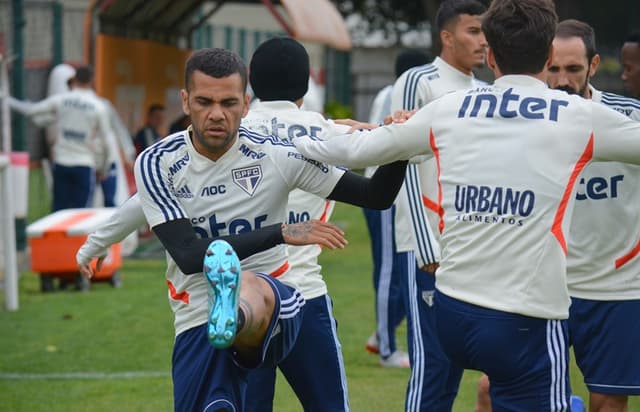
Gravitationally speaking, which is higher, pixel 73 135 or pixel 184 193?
pixel 184 193

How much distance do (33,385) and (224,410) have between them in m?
4.32

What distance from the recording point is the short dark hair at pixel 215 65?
5.11m

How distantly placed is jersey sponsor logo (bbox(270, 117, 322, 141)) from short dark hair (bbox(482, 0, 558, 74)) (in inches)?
57.7

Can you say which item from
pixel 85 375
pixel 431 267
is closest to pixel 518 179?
pixel 431 267

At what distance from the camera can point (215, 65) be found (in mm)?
5117

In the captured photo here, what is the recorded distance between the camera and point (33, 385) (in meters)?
8.88

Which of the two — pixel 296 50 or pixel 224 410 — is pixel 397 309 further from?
pixel 224 410

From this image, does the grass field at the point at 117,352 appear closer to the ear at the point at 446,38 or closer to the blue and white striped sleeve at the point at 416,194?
the blue and white striped sleeve at the point at 416,194

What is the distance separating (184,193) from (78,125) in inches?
437

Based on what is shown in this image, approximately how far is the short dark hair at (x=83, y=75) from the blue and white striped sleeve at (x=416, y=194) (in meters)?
9.22

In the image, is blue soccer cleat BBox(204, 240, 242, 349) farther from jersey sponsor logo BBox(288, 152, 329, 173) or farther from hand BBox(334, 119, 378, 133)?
hand BBox(334, 119, 378, 133)

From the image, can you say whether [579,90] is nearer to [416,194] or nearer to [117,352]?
[416,194]

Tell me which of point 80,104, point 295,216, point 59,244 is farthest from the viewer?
point 80,104

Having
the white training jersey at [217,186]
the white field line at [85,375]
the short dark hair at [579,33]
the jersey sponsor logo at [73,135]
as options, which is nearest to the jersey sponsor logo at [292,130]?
the white training jersey at [217,186]
